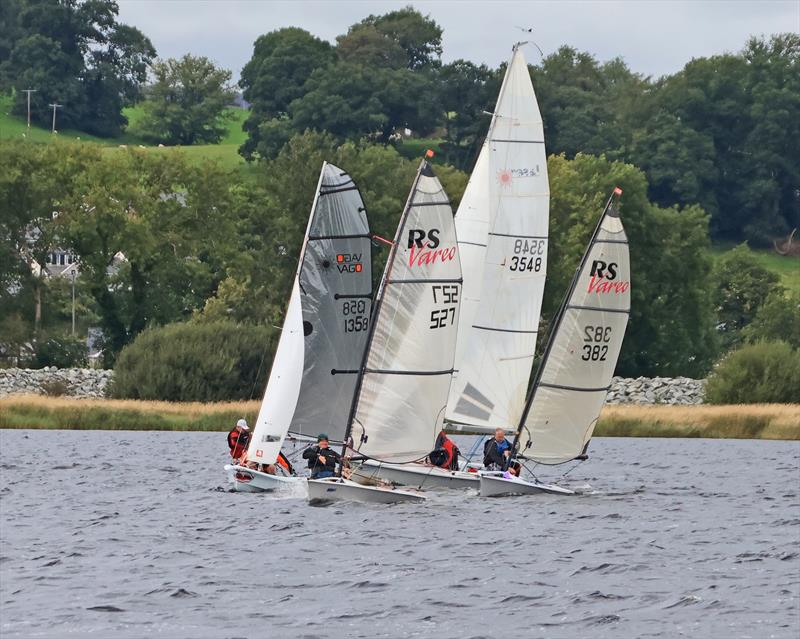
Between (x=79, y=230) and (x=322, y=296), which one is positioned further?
(x=79, y=230)

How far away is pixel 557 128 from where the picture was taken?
148 metres

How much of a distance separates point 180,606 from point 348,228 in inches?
669

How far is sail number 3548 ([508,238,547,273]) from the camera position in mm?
42469

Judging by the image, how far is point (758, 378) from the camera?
70062 millimetres

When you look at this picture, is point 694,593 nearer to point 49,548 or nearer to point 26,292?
point 49,548

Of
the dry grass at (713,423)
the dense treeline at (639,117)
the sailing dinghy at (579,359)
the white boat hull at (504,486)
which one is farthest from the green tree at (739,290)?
the white boat hull at (504,486)

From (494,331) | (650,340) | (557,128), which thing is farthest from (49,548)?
(557,128)

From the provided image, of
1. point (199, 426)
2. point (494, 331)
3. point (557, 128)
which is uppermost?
point (557, 128)

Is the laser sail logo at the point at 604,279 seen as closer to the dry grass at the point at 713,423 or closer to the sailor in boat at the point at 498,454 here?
the sailor in boat at the point at 498,454

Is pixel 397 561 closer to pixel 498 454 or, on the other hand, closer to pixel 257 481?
pixel 498 454

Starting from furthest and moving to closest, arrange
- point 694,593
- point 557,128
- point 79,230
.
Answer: point 557,128
point 79,230
point 694,593

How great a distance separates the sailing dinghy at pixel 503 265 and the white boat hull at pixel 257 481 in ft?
14.0

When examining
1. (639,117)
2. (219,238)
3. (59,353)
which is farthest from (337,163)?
(639,117)

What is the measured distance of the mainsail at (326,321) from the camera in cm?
3941
